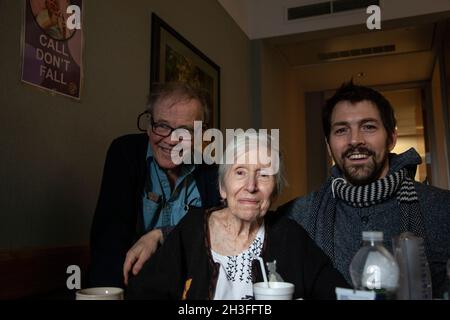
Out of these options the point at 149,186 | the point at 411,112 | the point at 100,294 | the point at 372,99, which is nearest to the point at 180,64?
the point at 149,186

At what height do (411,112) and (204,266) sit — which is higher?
(411,112)

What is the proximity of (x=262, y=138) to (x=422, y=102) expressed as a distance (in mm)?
5160

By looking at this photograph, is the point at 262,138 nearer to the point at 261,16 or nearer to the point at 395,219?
the point at 395,219

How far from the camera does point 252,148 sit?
1133mm

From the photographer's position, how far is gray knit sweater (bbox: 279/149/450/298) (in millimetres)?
1314

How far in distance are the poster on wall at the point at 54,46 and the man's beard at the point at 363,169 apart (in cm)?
105

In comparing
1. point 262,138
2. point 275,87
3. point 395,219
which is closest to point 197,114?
point 262,138

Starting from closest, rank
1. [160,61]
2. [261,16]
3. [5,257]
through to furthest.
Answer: [5,257]
[160,61]
[261,16]

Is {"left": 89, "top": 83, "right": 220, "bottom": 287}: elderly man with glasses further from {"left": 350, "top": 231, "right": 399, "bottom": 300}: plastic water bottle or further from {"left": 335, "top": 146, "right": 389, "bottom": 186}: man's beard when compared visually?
{"left": 350, "top": 231, "right": 399, "bottom": 300}: plastic water bottle

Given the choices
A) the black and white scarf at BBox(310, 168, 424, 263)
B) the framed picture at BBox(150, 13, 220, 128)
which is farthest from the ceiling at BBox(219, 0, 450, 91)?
the black and white scarf at BBox(310, 168, 424, 263)

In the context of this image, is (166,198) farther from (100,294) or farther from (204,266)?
(100,294)

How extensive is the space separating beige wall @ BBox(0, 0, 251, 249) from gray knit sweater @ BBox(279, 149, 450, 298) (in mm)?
801

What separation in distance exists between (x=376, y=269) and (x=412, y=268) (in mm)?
112
